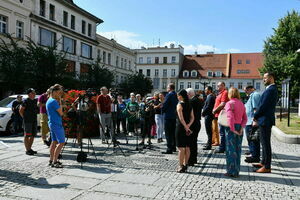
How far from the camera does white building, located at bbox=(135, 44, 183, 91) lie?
7225 centimetres

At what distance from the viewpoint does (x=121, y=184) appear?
17.7 ft

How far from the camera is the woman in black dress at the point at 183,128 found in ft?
20.2

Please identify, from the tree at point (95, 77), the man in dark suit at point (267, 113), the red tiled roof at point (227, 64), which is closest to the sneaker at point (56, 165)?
the man in dark suit at point (267, 113)

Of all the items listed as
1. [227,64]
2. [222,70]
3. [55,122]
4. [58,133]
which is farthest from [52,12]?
[227,64]

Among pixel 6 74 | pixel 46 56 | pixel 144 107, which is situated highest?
pixel 46 56

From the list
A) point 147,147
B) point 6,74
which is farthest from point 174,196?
point 6,74

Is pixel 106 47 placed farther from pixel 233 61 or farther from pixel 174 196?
pixel 174 196

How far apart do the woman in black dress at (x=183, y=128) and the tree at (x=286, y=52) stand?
3206cm

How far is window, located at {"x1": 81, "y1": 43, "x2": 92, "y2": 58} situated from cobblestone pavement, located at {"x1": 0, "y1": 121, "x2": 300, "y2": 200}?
3209cm

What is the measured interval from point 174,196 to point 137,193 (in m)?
0.65

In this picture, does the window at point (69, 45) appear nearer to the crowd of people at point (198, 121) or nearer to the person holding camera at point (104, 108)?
the person holding camera at point (104, 108)

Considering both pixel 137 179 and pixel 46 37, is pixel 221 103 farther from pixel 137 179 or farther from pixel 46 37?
pixel 46 37

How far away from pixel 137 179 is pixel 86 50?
36.1 metres

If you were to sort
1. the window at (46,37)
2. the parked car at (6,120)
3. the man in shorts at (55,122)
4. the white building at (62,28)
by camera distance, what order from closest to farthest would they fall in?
the man in shorts at (55,122)
the parked car at (6,120)
the white building at (62,28)
the window at (46,37)
